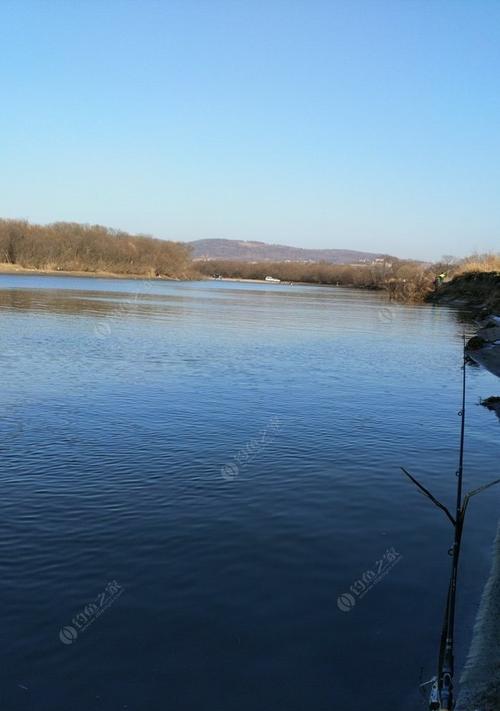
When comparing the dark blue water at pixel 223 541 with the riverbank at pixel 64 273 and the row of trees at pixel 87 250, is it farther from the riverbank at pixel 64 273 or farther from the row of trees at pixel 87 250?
the row of trees at pixel 87 250

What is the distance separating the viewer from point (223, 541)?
28.7 feet

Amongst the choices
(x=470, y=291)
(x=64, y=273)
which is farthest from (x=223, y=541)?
(x=64, y=273)

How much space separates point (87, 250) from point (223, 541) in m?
165

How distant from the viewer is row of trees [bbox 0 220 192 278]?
502ft

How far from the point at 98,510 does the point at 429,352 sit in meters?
27.1

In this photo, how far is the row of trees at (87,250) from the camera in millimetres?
152875

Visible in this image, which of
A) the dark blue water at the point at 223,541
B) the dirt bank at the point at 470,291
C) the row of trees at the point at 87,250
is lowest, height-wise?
the dark blue water at the point at 223,541

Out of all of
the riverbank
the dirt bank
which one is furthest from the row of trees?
the dirt bank

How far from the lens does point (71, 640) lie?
20.7 feet

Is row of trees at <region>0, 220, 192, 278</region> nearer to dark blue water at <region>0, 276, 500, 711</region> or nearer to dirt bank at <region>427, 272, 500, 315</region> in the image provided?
dirt bank at <region>427, 272, 500, 315</region>

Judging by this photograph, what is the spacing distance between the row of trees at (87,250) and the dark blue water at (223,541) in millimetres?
141419

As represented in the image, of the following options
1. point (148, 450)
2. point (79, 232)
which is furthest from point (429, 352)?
point (79, 232)

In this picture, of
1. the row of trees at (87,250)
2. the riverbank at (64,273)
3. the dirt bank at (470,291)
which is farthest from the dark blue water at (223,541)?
the row of trees at (87,250)

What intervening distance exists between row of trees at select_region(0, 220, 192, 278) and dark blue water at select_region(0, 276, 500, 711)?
141419 mm
